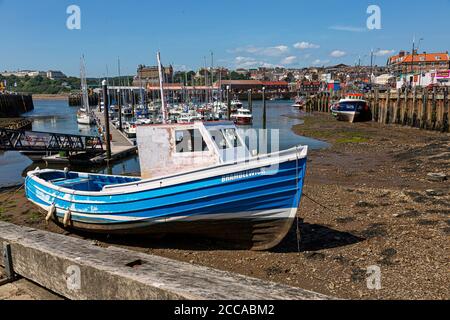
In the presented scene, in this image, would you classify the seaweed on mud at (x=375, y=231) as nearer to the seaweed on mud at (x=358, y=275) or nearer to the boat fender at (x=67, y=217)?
the seaweed on mud at (x=358, y=275)

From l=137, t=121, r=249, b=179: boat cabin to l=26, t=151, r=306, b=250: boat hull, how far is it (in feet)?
3.76

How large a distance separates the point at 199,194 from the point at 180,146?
76.6 inches

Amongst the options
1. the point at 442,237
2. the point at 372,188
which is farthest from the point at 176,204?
the point at 372,188

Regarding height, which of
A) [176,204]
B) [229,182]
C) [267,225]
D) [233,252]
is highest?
[229,182]

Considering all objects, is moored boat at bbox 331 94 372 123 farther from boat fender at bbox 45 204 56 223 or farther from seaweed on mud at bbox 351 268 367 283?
boat fender at bbox 45 204 56 223

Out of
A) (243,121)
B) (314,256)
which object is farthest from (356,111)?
(314,256)

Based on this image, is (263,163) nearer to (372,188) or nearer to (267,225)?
(267,225)

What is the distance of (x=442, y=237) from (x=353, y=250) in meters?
2.22

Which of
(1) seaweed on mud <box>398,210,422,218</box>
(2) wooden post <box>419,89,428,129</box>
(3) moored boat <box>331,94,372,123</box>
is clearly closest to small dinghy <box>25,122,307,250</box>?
(1) seaweed on mud <box>398,210,422,218</box>

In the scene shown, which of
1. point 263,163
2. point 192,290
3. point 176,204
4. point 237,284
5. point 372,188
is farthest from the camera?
point 372,188

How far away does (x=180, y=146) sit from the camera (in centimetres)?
985

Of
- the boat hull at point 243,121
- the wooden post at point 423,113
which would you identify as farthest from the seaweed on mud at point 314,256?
the boat hull at point 243,121

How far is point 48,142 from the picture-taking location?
2484 cm

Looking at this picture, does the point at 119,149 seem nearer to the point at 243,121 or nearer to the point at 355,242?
the point at 355,242
